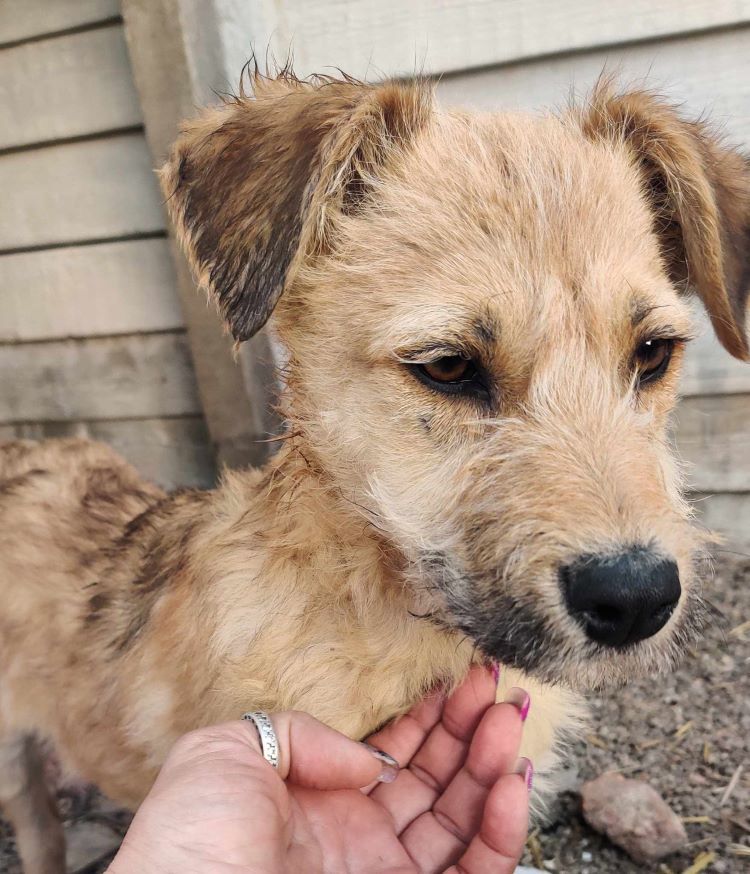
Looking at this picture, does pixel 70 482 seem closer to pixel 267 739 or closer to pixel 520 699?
pixel 267 739

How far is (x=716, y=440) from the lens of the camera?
11.0 ft

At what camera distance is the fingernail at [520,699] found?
1833mm

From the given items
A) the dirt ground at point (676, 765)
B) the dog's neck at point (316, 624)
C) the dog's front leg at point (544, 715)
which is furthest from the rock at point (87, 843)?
the dog's front leg at point (544, 715)

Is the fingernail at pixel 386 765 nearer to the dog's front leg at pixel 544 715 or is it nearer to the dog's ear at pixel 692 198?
the dog's front leg at pixel 544 715

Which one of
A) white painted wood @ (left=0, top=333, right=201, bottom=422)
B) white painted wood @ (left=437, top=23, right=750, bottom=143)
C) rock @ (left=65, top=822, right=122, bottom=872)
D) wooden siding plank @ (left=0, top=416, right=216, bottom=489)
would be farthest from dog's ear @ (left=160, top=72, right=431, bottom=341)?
wooden siding plank @ (left=0, top=416, right=216, bottom=489)

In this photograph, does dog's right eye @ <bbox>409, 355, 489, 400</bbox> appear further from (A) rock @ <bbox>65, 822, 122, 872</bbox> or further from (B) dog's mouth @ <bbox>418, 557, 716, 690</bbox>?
(A) rock @ <bbox>65, 822, 122, 872</bbox>

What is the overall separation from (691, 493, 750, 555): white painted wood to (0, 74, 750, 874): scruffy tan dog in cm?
178

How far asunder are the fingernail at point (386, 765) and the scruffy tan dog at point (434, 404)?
9 cm

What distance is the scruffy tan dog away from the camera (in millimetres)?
1327

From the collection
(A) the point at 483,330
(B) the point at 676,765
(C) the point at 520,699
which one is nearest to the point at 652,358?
(A) the point at 483,330

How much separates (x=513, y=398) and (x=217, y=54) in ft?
7.72

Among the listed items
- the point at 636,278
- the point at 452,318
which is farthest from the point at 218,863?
the point at 636,278

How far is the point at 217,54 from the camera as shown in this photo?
3.02 metres

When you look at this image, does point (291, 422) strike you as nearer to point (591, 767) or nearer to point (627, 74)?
point (591, 767)
